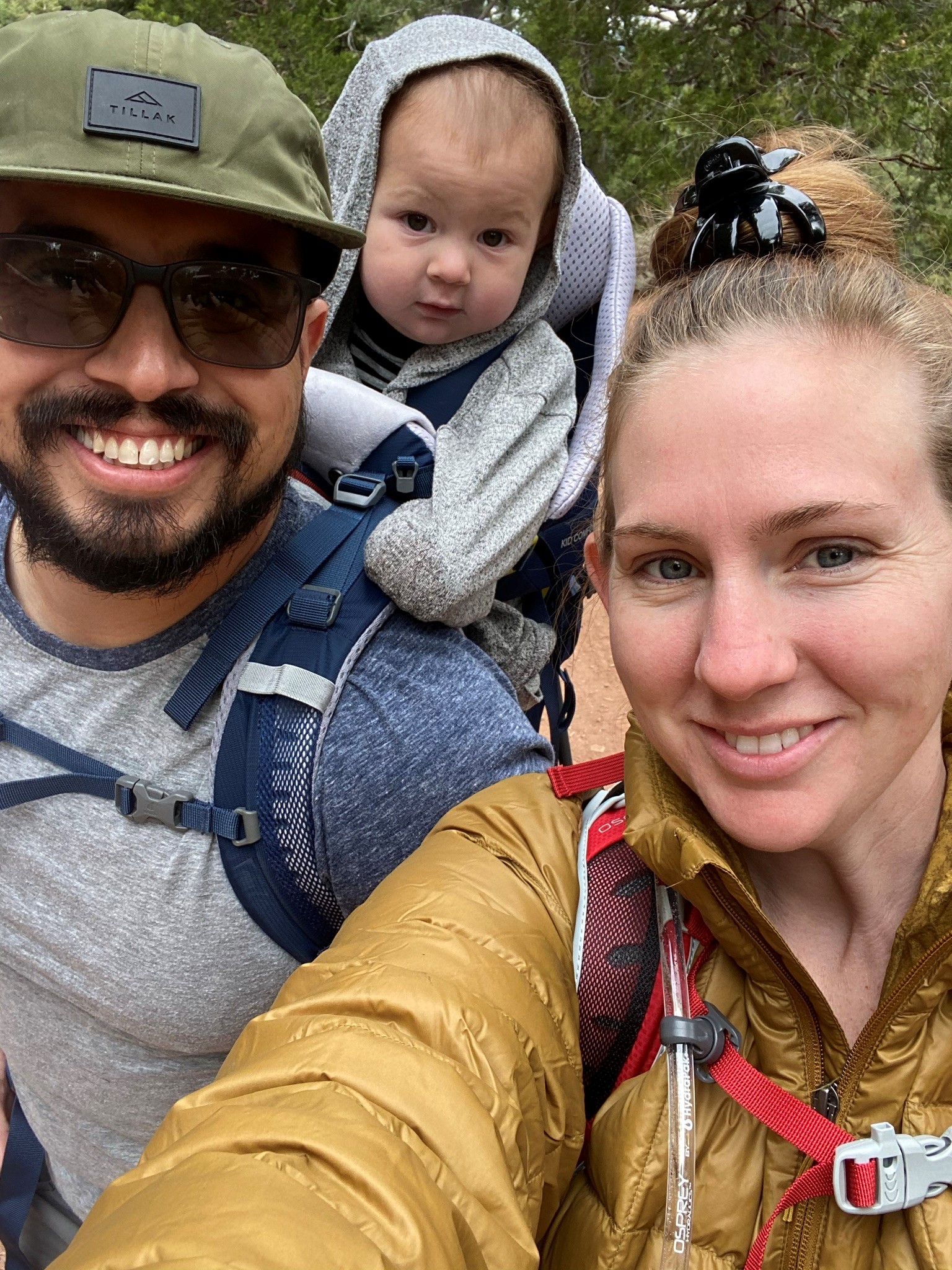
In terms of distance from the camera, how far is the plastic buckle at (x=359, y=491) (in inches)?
77.8

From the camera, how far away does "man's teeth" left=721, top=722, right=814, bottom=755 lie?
129cm

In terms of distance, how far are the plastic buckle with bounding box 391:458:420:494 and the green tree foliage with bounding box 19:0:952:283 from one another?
3.02 metres

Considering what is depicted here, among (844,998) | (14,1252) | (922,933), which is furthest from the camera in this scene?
(14,1252)

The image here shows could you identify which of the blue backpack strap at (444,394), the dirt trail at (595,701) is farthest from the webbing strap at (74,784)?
the dirt trail at (595,701)

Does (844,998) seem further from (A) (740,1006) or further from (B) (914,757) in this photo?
(B) (914,757)

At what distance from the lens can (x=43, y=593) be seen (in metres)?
1.98

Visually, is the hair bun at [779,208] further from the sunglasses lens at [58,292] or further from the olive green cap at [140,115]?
the sunglasses lens at [58,292]

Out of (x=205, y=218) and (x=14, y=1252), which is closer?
(x=205, y=218)

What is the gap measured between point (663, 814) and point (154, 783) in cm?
93

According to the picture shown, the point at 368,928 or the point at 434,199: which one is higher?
the point at 434,199

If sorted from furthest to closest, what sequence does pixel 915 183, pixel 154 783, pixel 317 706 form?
1. pixel 915 183
2. pixel 154 783
3. pixel 317 706

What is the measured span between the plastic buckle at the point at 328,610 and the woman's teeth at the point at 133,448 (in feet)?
1.10

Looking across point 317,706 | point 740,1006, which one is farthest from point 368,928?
point 740,1006

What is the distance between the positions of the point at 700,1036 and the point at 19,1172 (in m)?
2.05
